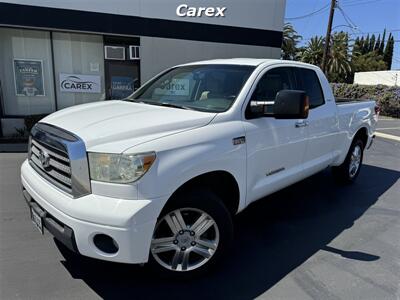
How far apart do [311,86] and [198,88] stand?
5.35 feet

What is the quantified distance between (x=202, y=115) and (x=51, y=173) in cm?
130

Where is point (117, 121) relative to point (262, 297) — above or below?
above

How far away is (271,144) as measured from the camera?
333cm

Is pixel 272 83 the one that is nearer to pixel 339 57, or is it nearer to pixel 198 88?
pixel 198 88

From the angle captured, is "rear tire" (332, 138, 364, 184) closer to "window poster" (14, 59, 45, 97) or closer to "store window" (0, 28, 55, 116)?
"store window" (0, 28, 55, 116)

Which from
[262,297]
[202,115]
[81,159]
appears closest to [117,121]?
[81,159]

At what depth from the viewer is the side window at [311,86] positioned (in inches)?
166

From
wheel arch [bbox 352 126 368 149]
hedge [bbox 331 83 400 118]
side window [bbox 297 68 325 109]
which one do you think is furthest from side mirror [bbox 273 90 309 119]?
hedge [bbox 331 83 400 118]

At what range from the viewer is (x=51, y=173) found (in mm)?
2658

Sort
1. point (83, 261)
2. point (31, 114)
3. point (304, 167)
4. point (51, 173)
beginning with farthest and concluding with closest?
point (31, 114)
point (304, 167)
point (83, 261)
point (51, 173)

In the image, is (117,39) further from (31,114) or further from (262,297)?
(262,297)

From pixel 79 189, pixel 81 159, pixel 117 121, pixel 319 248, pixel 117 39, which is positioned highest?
pixel 117 39

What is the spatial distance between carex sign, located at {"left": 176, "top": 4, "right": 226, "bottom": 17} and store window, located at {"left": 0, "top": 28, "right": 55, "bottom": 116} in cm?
393

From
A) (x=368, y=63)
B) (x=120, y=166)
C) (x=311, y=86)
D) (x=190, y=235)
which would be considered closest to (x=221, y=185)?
(x=190, y=235)
